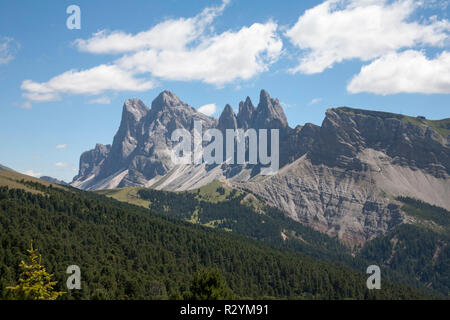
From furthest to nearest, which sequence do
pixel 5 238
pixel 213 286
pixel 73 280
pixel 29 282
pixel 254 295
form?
pixel 254 295, pixel 5 238, pixel 73 280, pixel 213 286, pixel 29 282

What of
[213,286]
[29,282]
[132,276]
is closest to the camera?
[29,282]

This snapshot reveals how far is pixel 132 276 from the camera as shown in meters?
165

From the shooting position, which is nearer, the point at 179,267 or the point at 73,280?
the point at 73,280

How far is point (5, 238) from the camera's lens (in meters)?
150

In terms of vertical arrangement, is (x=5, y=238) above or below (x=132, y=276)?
above
